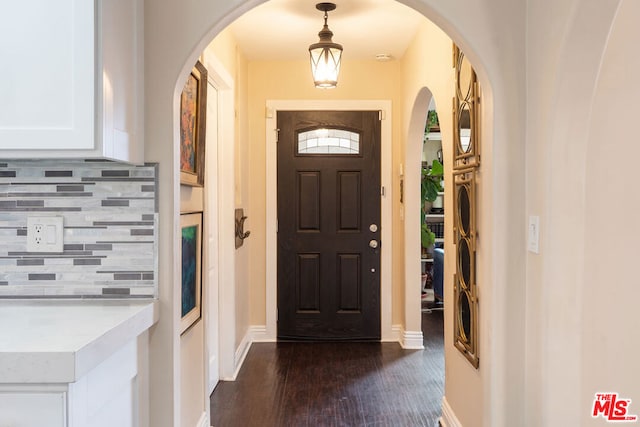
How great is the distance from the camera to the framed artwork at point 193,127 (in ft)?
7.32

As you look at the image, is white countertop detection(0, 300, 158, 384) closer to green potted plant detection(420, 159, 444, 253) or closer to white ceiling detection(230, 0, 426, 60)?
white ceiling detection(230, 0, 426, 60)

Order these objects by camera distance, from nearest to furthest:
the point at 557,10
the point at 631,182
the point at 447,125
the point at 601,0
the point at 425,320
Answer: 1. the point at 601,0
2. the point at 557,10
3. the point at 631,182
4. the point at 447,125
5. the point at 425,320

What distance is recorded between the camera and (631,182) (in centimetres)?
169

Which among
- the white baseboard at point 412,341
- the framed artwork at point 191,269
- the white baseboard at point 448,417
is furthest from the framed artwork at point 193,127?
the white baseboard at point 412,341

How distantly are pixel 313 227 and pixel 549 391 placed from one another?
121 inches

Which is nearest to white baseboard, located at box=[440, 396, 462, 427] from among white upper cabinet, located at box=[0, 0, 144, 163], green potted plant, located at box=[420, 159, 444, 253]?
white upper cabinet, located at box=[0, 0, 144, 163]

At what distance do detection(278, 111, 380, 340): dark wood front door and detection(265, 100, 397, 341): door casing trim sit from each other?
4 cm

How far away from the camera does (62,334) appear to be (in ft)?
4.19

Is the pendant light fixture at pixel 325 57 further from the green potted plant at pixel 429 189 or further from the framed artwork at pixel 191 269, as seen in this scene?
the green potted plant at pixel 429 189

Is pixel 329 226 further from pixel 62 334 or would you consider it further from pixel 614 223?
pixel 62 334

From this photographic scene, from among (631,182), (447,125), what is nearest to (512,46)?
(631,182)

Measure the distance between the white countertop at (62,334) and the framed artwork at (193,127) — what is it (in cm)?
75

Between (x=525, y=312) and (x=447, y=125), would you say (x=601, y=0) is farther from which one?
(x=447, y=125)

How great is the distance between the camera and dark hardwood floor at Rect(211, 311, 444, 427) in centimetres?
296
